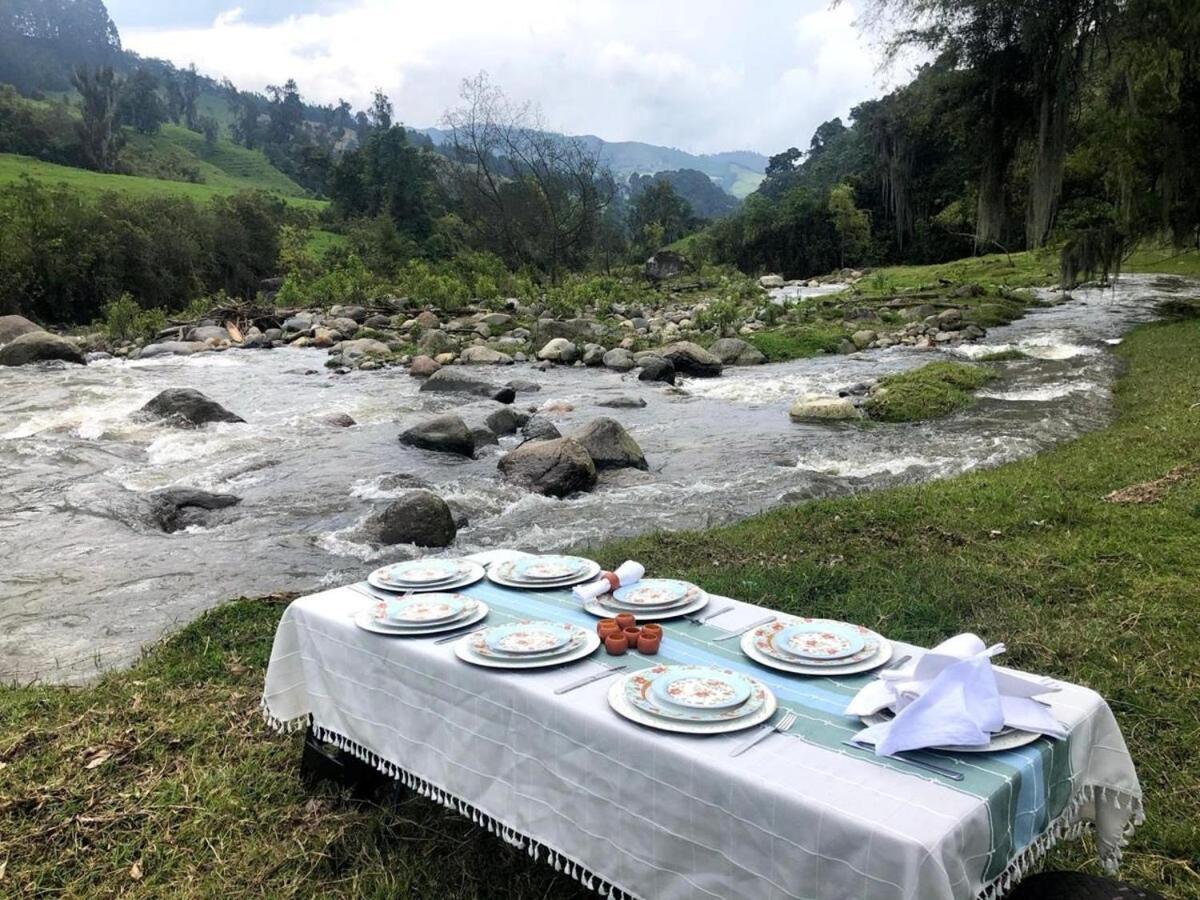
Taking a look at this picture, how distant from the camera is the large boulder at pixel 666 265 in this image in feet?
185

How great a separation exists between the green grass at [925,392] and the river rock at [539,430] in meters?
5.27

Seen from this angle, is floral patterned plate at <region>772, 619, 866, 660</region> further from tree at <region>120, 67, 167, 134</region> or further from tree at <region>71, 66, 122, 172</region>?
tree at <region>120, 67, 167, 134</region>

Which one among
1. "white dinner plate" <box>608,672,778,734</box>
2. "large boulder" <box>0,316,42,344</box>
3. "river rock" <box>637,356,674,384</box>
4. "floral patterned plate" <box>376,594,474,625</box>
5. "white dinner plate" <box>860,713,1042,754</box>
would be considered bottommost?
"river rock" <box>637,356,674,384</box>

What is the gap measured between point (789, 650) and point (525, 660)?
85 cm

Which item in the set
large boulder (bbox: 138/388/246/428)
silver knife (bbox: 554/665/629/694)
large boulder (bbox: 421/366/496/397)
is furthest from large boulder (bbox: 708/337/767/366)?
silver knife (bbox: 554/665/629/694)

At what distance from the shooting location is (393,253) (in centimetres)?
4694

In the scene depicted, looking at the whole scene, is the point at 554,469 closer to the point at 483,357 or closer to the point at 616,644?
the point at 616,644

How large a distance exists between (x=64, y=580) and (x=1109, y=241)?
19539 mm

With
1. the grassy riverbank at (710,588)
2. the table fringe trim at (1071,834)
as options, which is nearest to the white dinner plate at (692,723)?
the table fringe trim at (1071,834)

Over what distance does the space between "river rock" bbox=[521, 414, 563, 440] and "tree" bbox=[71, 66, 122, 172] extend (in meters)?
67.8

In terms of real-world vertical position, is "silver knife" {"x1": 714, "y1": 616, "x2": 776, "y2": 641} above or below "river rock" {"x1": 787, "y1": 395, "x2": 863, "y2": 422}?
above

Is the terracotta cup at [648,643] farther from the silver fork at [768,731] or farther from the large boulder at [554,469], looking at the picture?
the large boulder at [554,469]

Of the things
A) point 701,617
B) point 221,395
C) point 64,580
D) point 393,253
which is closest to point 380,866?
point 701,617

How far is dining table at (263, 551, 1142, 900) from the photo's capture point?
76.5 inches
